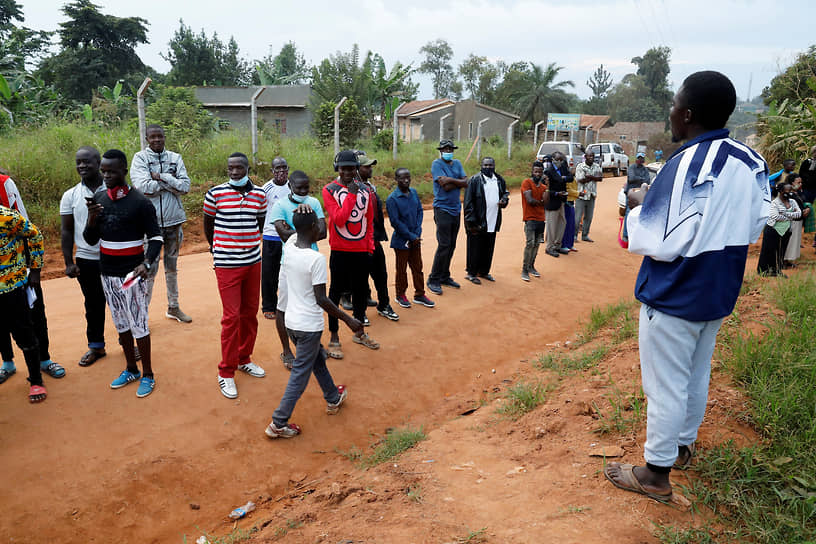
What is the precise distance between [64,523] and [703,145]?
434 centimetres

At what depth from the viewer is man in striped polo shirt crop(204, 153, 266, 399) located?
456 centimetres

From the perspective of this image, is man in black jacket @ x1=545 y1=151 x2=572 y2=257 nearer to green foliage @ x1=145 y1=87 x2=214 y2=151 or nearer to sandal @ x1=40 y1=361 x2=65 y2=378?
sandal @ x1=40 y1=361 x2=65 y2=378

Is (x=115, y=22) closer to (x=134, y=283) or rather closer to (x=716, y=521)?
(x=134, y=283)

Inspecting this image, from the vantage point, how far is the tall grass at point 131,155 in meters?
10.1

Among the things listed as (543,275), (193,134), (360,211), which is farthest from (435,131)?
(360,211)

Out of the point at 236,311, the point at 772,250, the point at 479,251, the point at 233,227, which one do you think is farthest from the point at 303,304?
the point at 772,250

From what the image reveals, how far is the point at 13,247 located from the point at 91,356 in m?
1.29

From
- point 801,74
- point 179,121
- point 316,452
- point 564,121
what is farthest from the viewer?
point 564,121

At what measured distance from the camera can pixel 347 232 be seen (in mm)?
5367

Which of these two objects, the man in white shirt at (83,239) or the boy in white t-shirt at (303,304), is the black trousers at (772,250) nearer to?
the boy in white t-shirt at (303,304)

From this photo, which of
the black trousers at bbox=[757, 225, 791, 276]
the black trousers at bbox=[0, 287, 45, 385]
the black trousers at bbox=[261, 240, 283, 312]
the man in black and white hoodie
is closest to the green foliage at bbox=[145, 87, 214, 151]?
the man in black and white hoodie

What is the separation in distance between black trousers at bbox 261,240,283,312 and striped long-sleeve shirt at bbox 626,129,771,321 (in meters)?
4.02

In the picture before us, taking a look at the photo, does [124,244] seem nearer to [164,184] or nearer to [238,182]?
[238,182]

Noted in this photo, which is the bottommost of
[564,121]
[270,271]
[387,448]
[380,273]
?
[387,448]
